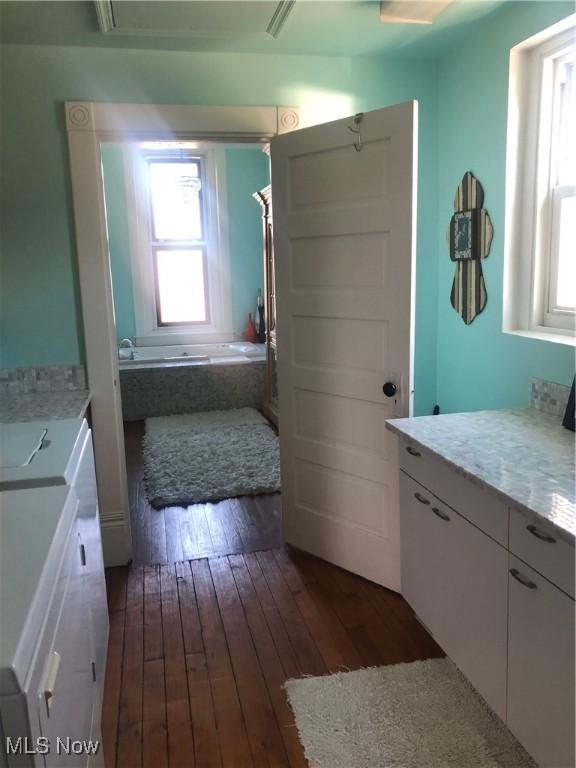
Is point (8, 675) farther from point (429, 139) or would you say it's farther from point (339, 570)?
point (429, 139)

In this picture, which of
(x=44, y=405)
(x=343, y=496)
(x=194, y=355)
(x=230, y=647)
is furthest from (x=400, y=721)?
(x=194, y=355)

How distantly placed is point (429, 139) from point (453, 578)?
2.17m

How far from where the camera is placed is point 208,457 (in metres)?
4.54

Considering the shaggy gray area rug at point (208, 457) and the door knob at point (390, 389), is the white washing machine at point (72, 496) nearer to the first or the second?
the door knob at point (390, 389)

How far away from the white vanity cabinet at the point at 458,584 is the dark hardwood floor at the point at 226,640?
36 cm

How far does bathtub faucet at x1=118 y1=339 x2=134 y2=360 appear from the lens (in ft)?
19.9

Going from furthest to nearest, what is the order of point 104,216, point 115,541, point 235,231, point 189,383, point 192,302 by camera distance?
point 192,302
point 235,231
point 189,383
point 115,541
point 104,216

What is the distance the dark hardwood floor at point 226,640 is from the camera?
6.23 ft

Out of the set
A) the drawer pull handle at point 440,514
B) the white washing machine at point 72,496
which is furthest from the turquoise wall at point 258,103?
the white washing machine at point 72,496

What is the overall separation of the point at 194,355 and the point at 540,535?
521 centimetres

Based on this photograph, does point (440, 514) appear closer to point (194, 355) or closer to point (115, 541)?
point (115, 541)

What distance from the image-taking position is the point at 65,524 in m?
1.41

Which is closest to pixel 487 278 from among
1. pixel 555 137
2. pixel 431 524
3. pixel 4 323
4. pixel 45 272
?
pixel 555 137

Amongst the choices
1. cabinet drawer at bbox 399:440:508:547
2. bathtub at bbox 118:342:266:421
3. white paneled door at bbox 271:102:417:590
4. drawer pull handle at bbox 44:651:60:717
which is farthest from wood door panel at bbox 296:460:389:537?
bathtub at bbox 118:342:266:421
